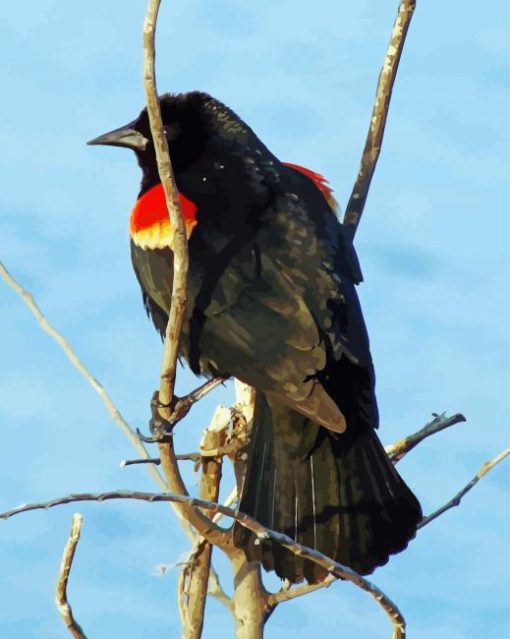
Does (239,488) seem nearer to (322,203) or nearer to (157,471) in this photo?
(157,471)

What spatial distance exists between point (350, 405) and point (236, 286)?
0.50 meters

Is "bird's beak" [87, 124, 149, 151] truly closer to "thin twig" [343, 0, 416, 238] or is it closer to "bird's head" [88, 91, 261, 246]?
"bird's head" [88, 91, 261, 246]

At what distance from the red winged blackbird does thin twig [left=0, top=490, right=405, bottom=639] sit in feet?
1.88

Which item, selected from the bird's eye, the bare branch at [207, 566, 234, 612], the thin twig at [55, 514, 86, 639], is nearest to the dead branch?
the bare branch at [207, 566, 234, 612]

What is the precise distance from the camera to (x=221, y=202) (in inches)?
150

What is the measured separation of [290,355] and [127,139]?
145 centimetres

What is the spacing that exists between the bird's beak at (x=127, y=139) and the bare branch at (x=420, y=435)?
1.52m

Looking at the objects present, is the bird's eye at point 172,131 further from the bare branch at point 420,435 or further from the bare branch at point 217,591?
the bare branch at point 217,591

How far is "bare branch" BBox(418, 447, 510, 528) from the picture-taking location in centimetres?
349

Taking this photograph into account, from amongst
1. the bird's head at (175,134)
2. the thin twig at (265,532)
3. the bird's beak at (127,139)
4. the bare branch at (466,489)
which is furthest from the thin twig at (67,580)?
the bird's beak at (127,139)

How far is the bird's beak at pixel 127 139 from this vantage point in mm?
4414

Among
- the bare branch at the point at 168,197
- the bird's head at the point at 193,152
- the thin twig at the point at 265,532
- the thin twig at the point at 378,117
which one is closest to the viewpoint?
the thin twig at the point at 265,532

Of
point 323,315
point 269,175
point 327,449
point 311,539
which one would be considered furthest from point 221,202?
point 311,539

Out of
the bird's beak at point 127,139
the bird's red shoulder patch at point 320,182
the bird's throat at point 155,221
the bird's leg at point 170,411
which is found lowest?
the bird's leg at point 170,411
